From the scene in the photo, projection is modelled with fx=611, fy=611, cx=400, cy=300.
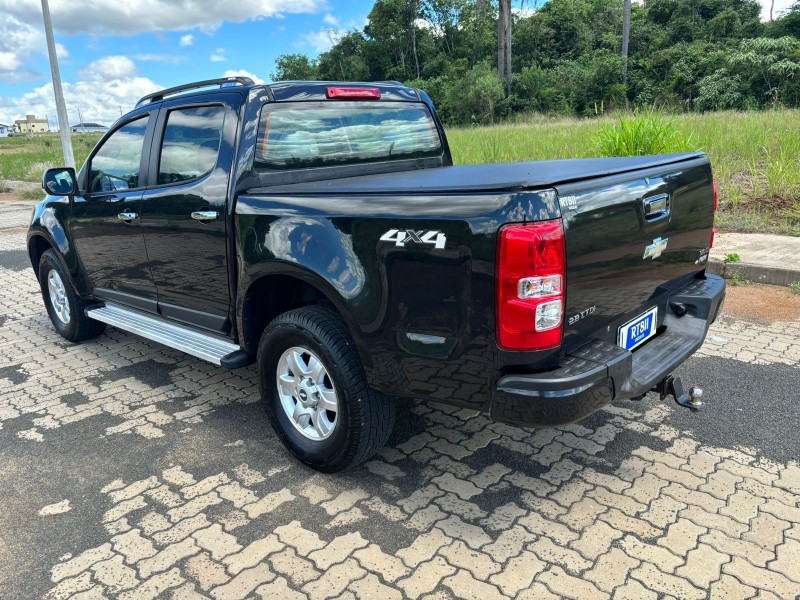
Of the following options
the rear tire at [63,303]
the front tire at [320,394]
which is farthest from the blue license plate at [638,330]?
the rear tire at [63,303]

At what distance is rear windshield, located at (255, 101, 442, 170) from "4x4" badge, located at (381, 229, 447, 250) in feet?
3.99

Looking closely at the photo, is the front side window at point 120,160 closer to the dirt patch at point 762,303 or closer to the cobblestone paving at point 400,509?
the cobblestone paving at point 400,509

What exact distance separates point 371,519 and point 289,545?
0.38 metres

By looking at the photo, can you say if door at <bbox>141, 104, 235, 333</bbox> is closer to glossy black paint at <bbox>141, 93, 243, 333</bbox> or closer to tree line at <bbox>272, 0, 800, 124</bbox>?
glossy black paint at <bbox>141, 93, 243, 333</bbox>

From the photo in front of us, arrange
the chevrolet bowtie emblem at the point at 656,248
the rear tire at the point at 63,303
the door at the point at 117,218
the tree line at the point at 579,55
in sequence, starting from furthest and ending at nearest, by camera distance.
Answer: the tree line at the point at 579,55
the rear tire at the point at 63,303
the door at the point at 117,218
the chevrolet bowtie emblem at the point at 656,248

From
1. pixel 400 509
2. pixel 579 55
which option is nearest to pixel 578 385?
pixel 400 509

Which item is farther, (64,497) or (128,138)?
(128,138)

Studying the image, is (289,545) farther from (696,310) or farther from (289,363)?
(696,310)

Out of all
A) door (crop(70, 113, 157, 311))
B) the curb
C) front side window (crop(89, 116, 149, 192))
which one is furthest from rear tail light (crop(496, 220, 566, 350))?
the curb

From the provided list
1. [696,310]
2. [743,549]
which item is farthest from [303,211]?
[743,549]

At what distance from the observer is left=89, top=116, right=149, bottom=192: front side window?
13.6 feet

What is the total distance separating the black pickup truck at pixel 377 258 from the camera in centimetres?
231

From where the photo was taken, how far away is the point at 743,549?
2467mm

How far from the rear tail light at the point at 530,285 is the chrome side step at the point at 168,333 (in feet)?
6.06
